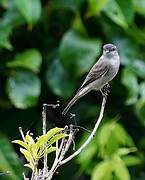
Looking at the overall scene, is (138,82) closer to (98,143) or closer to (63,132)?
(98,143)

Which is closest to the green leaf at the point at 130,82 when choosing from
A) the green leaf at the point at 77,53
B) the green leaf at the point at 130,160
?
the green leaf at the point at 77,53

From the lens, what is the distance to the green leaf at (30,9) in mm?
3016

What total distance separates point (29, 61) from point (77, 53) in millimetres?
245

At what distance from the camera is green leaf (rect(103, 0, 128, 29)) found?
313 cm

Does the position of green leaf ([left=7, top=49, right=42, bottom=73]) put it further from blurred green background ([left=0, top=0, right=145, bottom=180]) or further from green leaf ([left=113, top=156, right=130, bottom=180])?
green leaf ([left=113, top=156, right=130, bottom=180])

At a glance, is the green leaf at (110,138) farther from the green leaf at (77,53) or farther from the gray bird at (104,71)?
the gray bird at (104,71)

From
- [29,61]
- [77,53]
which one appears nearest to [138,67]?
[77,53]

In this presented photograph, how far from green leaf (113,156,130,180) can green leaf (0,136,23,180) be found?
0.42 m

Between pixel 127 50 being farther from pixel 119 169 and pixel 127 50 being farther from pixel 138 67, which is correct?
pixel 119 169

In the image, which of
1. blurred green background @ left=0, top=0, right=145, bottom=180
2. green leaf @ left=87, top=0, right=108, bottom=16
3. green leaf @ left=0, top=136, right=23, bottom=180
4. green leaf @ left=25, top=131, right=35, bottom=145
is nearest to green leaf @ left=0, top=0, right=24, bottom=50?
blurred green background @ left=0, top=0, right=145, bottom=180

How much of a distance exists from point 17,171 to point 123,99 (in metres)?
0.85

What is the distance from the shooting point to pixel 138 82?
3.33m

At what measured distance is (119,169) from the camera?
2.87m

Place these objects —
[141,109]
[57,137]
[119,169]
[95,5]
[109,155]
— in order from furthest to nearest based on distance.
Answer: [141,109] < [95,5] < [109,155] < [119,169] < [57,137]
